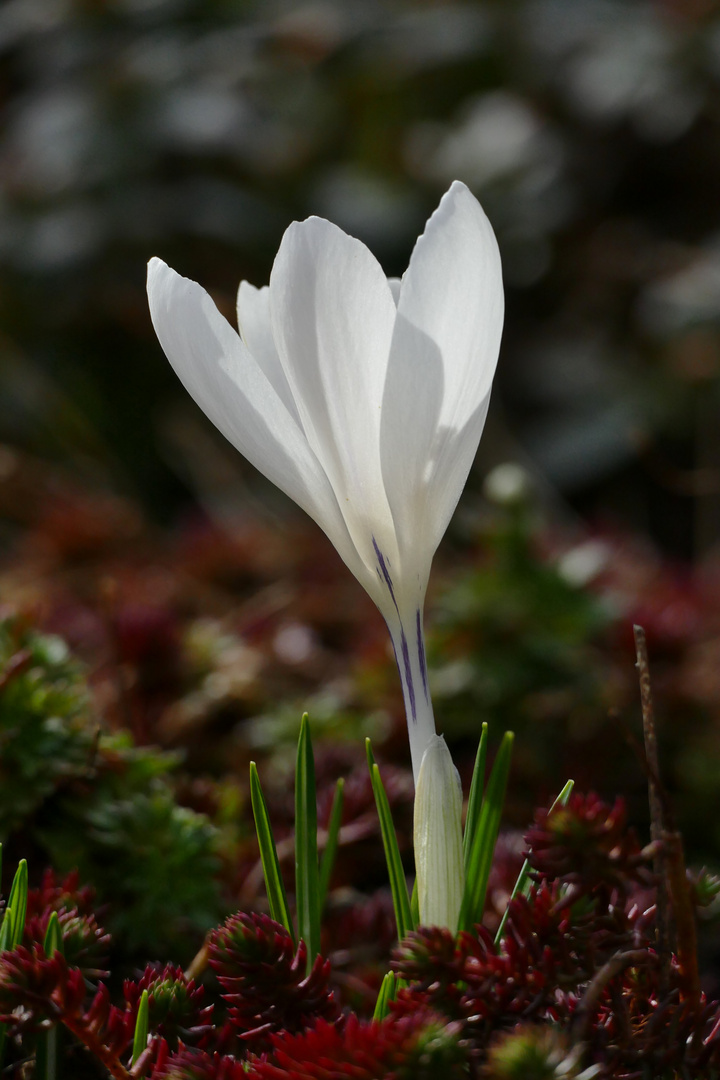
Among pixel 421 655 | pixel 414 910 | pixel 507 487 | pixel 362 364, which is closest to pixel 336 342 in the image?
pixel 362 364

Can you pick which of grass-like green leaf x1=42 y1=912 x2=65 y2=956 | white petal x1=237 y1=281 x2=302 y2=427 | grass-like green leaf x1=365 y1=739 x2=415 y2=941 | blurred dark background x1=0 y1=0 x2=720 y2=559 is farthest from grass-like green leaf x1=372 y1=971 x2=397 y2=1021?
blurred dark background x1=0 y1=0 x2=720 y2=559

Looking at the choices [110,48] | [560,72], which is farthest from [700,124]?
[110,48]

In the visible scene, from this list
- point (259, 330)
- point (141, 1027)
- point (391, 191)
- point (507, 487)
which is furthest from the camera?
point (391, 191)

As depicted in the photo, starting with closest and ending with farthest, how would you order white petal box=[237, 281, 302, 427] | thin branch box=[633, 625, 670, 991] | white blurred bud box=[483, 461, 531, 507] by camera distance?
thin branch box=[633, 625, 670, 991] → white petal box=[237, 281, 302, 427] → white blurred bud box=[483, 461, 531, 507]

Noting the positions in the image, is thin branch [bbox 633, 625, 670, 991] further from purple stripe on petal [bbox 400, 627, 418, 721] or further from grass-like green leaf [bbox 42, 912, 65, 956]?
grass-like green leaf [bbox 42, 912, 65, 956]

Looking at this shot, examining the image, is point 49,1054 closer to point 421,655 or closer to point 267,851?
point 267,851

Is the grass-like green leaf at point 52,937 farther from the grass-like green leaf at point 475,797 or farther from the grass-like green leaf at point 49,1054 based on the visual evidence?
the grass-like green leaf at point 475,797

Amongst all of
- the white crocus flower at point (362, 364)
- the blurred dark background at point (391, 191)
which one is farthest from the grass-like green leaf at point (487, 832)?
the blurred dark background at point (391, 191)
